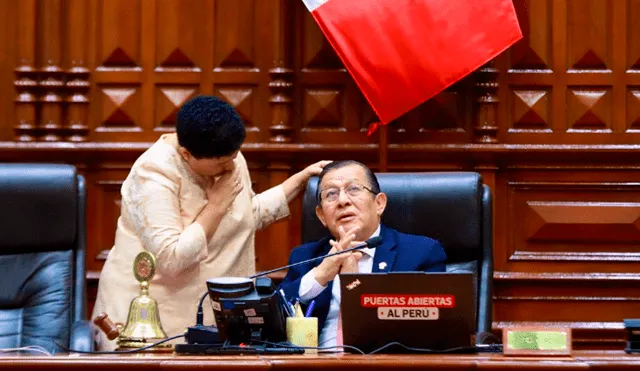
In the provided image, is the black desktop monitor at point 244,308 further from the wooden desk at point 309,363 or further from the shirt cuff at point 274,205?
the shirt cuff at point 274,205

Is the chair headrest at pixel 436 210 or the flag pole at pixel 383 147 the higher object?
the flag pole at pixel 383 147

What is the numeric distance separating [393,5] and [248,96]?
764 mm

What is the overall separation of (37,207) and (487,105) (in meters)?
1.99

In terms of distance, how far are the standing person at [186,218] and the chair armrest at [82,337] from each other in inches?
4.4

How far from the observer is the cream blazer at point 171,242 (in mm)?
3119

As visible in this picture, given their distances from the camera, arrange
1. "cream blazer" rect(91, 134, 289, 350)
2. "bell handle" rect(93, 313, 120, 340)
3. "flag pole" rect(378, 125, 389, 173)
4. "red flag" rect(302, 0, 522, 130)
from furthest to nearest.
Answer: "flag pole" rect(378, 125, 389, 173), "red flag" rect(302, 0, 522, 130), "cream blazer" rect(91, 134, 289, 350), "bell handle" rect(93, 313, 120, 340)

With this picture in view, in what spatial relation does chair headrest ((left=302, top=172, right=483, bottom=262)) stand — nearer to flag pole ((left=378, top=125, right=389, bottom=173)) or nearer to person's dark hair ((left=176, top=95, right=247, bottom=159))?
person's dark hair ((left=176, top=95, right=247, bottom=159))

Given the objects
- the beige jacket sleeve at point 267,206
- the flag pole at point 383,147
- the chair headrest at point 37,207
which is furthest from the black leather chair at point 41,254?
the flag pole at point 383,147

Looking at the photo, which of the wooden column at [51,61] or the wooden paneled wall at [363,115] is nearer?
the wooden paneled wall at [363,115]

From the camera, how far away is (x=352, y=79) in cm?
448

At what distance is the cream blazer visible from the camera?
123 inches

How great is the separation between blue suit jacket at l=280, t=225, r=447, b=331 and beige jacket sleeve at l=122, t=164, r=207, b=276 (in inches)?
11.3

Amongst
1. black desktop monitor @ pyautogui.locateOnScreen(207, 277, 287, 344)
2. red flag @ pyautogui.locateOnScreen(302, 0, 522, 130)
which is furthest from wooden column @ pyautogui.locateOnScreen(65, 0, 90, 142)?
black desktop monitor @ pyautogui.locateOnScreen(207, 277, 287, 344)

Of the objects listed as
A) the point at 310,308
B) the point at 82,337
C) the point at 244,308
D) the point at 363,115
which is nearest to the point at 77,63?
the point at 363,115
